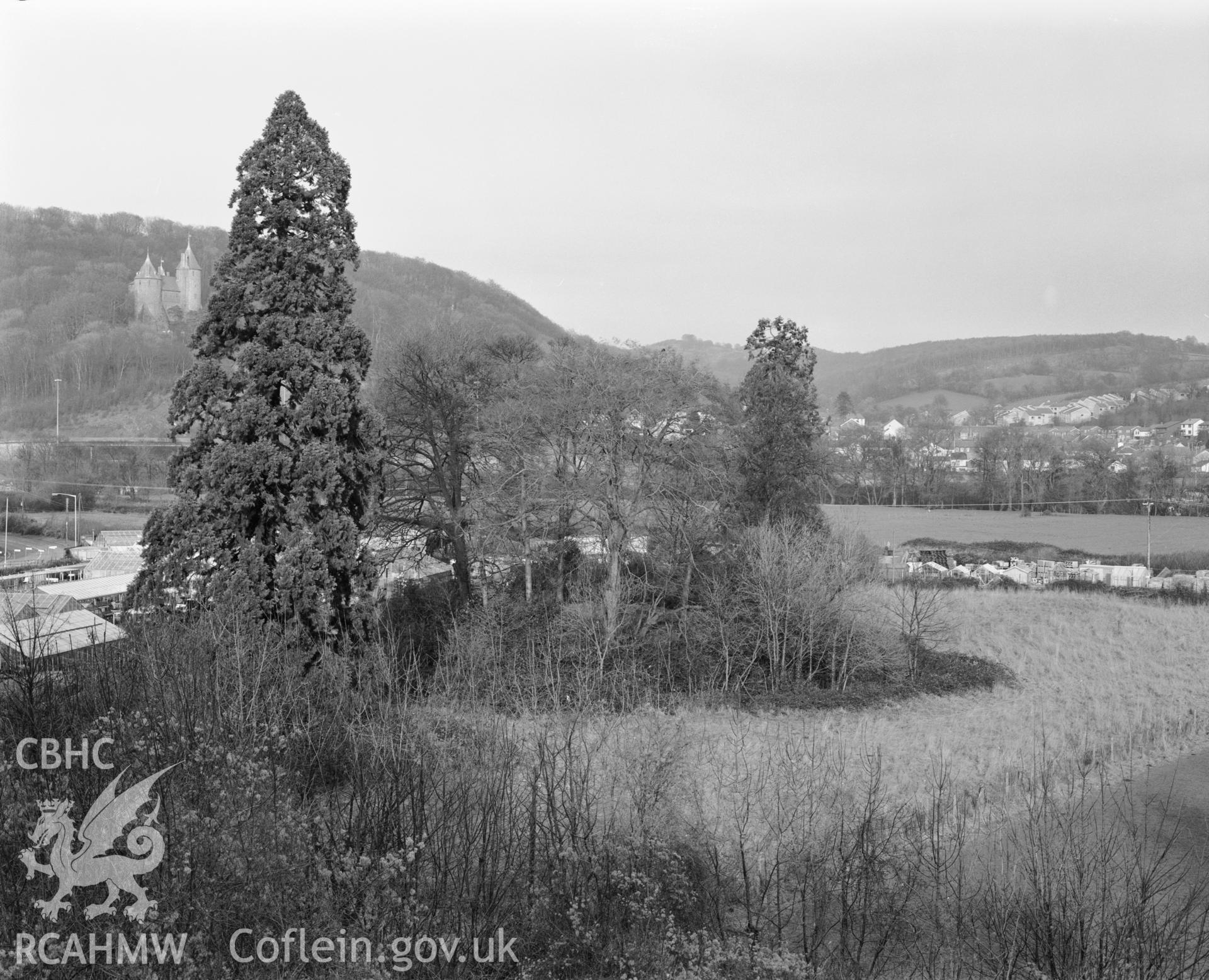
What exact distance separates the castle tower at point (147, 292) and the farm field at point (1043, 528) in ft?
89.4

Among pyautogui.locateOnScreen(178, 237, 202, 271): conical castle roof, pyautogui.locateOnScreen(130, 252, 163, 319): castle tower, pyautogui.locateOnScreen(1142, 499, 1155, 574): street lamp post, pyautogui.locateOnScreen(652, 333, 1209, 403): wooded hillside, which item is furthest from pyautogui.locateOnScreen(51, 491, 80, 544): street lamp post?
pyautogui.locateOnScreen(652, 333, 1209, 403): wooded hillside

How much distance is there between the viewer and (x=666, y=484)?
18953mm

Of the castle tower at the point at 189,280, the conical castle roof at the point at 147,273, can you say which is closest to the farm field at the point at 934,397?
the castle tower at the point at 189,280

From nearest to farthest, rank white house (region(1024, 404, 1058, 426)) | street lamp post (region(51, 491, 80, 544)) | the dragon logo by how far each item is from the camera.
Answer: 1. the dragon logo
2. street lamp post (region(51, 491, 80, 544))
3. white house (region(1024, 404, 1058, 426))

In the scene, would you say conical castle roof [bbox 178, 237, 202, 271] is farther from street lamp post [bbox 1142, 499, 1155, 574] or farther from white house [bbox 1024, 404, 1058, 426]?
white house [bbox 1024, 404, 1058, 426]

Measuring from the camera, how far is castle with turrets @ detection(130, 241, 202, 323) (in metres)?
35.4

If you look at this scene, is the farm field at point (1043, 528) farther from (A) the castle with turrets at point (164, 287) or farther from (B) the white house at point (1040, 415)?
(A) the castle with turrets at point (164, 287)

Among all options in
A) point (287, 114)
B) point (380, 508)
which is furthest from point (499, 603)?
point (287, 114)

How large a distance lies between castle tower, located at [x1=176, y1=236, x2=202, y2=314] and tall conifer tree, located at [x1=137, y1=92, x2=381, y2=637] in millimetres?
17725

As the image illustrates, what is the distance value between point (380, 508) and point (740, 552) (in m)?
8.05

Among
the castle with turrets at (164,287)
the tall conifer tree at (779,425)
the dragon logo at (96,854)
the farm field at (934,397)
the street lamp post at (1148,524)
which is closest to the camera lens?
the dragon logo at (96,854)

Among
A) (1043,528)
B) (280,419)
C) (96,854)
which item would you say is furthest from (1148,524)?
(96,854)

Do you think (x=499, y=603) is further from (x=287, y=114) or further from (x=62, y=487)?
(x=62, y=487)

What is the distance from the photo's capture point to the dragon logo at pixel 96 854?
5.01m
